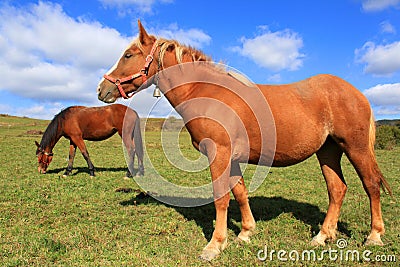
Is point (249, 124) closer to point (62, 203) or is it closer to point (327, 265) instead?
point (327, 265)

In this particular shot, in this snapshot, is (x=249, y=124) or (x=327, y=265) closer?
(x=327, y=265)

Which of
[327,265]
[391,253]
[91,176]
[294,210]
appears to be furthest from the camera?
[91,176]

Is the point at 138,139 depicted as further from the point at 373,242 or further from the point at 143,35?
the point at 373,242

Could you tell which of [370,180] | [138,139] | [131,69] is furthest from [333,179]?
[138,139]

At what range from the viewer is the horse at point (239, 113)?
4250mm

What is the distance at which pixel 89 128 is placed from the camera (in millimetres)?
12344

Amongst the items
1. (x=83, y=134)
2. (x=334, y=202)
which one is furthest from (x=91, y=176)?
(x=334, y=202)

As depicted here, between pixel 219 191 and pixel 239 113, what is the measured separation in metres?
1.19

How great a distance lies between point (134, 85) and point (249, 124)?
73.8 inches

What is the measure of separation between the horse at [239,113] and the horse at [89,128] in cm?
767

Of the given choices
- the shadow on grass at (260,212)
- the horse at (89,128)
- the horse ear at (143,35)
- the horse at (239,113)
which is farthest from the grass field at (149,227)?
the horse ear at (143,35)

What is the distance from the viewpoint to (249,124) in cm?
436

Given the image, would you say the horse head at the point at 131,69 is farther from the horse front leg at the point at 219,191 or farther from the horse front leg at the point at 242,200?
the horse front leg at the point at 242,200

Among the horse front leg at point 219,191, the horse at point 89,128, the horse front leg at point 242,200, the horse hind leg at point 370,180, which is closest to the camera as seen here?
the horse front leg at point 219,191
